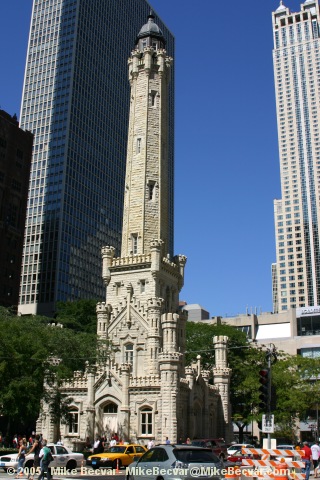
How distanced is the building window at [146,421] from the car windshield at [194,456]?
29778 mm

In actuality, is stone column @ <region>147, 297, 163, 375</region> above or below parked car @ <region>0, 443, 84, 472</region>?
above

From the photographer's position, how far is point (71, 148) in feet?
447

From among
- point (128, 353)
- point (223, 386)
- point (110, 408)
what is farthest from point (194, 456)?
point (223, 386)

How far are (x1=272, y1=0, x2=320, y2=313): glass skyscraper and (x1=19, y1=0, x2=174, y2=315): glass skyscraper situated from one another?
2094 inches

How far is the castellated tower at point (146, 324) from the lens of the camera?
157ft

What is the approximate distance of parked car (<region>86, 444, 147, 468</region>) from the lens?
3167 centimetres

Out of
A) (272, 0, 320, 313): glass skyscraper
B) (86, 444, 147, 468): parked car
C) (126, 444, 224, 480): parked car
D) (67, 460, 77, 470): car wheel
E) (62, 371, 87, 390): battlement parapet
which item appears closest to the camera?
(126, 444, 224, 480): parked car

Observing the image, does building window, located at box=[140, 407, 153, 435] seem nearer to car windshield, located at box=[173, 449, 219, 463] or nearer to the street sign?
the street sign

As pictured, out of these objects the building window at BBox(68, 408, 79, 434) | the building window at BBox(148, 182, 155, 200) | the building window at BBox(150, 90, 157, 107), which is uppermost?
the building window at BBox(150, 90, 157, 107)

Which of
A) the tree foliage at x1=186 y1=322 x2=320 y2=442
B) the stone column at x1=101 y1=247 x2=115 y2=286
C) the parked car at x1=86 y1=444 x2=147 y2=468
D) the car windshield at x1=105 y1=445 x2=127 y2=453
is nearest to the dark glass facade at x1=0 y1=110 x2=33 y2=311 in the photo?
the tree foliage at x1=186 y1=322 x2=320 y2=442

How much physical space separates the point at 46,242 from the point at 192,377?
84.4 meters

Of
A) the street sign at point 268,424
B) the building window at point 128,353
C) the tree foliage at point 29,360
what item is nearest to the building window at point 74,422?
the tree foliage at point 29,360

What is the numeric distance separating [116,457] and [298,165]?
156 metres

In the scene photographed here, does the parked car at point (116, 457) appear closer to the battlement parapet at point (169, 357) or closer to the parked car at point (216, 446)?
the parked car at point (216, 446)
